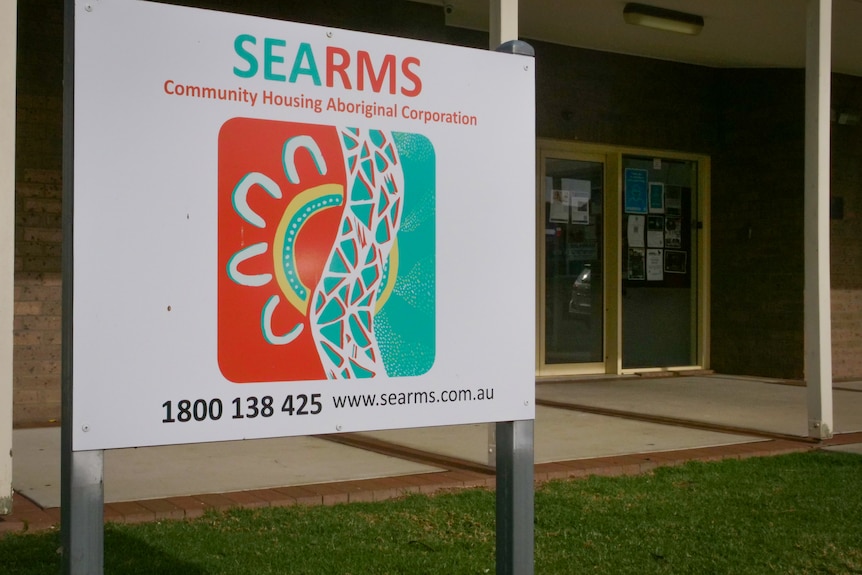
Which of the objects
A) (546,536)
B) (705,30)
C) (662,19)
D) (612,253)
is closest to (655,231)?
(612,253)

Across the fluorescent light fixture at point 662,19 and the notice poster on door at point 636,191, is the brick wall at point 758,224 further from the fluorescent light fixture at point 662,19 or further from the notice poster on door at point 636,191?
the fluorescent light fixture at point 662,19

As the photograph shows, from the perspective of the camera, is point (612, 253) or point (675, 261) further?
point (675, 261)

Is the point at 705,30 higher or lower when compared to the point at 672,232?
higher

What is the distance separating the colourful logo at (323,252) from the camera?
254 centimetres

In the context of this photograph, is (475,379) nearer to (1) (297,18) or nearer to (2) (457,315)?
(2) (457,315)

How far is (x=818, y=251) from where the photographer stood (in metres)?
7.30

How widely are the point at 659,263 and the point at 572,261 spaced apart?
4.09ft

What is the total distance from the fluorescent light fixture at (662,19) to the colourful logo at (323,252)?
7.03m

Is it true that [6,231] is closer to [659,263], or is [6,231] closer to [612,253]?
[612,253]

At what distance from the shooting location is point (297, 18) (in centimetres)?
897

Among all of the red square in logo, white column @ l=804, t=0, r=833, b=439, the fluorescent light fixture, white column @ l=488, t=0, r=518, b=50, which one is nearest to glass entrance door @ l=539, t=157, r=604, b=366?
the fluorescent light fixture

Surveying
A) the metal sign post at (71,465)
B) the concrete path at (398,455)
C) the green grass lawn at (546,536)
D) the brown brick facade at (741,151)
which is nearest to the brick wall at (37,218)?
the concrete path at (398,455)

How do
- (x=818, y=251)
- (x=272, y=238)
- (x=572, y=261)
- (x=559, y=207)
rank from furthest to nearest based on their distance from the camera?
(x=572, y=261) < (x=559, y=207) < (x=818, y=251) < (x=272, y=238)

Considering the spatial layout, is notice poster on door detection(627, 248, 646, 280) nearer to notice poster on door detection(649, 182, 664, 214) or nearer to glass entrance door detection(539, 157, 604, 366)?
glass entrance door detection(539, 157, 604, 366)
